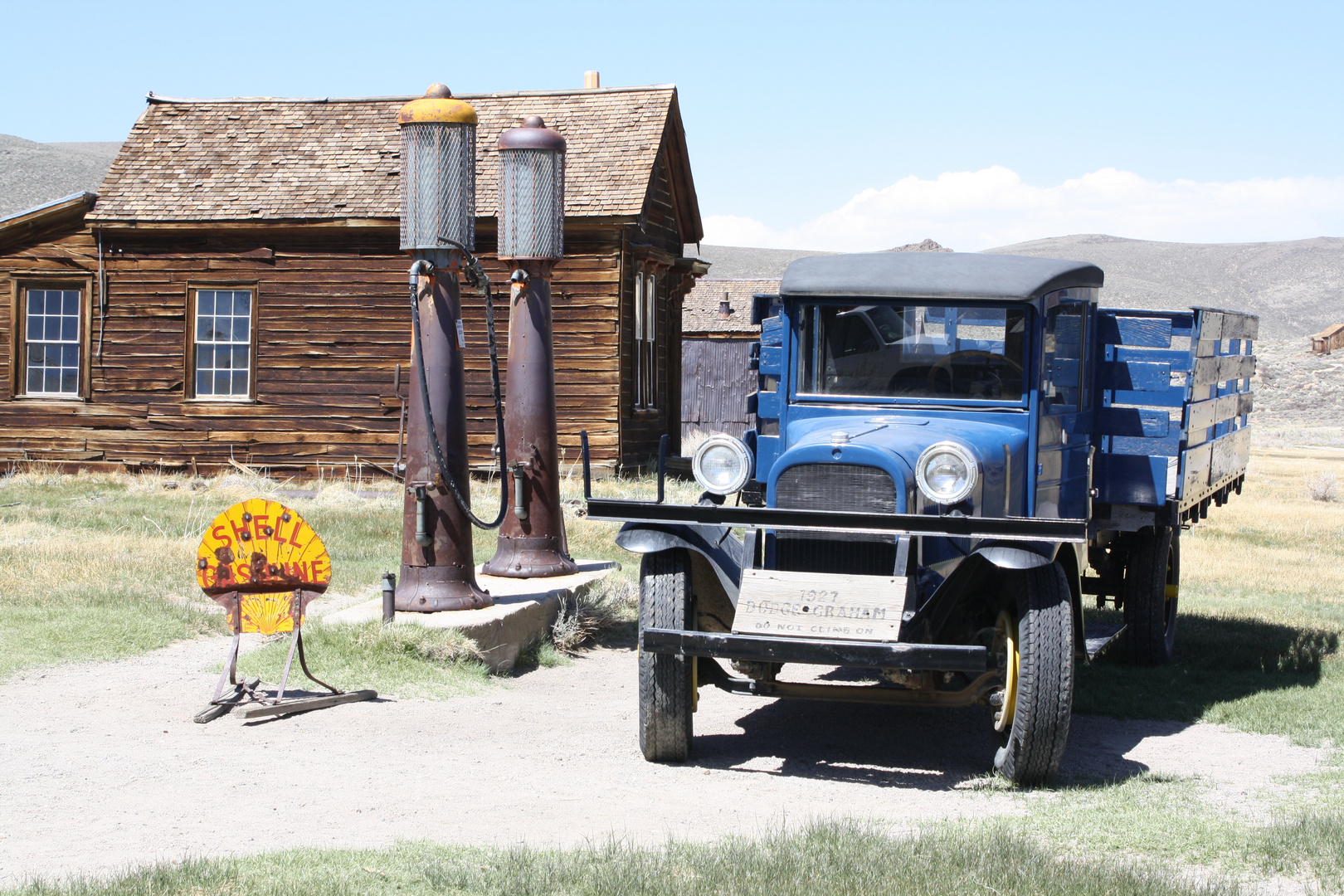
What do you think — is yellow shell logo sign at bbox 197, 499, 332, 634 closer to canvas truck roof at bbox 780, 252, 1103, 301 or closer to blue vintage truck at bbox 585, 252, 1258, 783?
blue vintage truck at bbox 585, 252, 1258, 783

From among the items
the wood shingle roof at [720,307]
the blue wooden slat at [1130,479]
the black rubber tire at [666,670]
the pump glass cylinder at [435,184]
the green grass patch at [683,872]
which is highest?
the wood shingle roof at [720,307]

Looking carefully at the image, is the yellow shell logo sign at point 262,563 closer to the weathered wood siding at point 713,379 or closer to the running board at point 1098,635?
the running board at point 1098,635

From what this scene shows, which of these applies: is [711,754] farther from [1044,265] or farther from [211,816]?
[1044,265]

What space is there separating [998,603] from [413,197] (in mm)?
4372

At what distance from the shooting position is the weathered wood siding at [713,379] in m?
30.6

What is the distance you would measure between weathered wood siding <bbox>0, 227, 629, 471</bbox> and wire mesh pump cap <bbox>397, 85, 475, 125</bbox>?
921 cm

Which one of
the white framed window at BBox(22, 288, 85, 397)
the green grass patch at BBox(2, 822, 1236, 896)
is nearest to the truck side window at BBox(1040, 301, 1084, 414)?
the green grass patch at BBox(2, 822, 1236, 896)

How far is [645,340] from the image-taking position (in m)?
18.9

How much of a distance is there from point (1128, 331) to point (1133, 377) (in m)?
0.28

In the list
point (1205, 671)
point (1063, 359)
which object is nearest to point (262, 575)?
point (1063, 359)

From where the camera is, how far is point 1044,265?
6773 millimetres

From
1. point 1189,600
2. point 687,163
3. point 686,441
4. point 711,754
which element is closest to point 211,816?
point 711,754

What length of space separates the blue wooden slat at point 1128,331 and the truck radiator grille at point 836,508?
2.66 m

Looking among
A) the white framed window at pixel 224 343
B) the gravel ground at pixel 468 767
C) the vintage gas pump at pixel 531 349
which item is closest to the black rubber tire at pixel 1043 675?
the gravel ground at pixel 468 767
